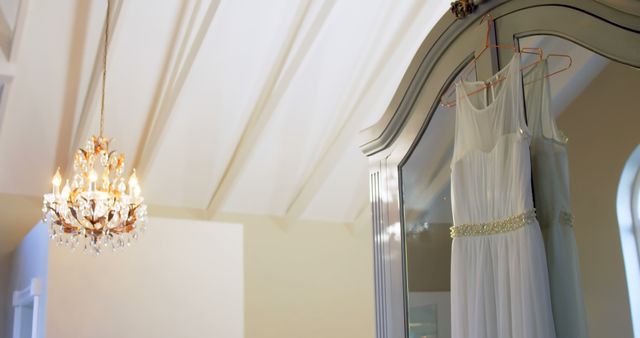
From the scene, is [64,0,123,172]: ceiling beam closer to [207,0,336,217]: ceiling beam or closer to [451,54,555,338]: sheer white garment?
[207,0,336,217]: ceiling beam

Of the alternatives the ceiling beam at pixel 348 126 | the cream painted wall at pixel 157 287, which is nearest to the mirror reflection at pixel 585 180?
the cream painted wall at pixel 157 287

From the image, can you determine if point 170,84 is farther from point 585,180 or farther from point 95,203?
point 585,180

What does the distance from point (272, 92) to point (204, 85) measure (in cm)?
67

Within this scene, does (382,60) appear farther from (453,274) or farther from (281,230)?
(453,274)

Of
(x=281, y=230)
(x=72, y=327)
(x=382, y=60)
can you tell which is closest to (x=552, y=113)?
(x=72, y=327)

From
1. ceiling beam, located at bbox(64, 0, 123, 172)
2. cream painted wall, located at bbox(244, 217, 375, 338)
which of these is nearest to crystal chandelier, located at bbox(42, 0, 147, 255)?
ceiling beam, located at bbox(64, 0, 123, 172)

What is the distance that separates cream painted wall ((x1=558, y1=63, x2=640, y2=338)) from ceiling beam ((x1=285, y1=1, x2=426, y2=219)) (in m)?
5.32

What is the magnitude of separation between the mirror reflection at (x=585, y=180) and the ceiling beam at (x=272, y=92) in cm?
486

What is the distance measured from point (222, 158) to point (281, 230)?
1713 mm

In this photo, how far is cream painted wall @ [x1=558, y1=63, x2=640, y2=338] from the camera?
1887mm

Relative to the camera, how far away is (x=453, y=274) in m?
2.37

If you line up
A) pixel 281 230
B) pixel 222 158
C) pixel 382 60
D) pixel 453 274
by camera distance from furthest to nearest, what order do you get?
pixel 281 230 → pixel 222 158 → pixel 382 60 → pixel 453 274

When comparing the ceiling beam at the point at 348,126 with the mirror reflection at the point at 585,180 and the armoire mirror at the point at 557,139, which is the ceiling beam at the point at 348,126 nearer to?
the armoire mirror at the point at 557,139

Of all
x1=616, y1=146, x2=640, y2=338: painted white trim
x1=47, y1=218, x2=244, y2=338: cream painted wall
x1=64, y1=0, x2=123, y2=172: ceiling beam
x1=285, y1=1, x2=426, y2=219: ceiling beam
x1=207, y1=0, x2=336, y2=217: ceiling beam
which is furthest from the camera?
x1=285, y1=1, x2=426, y2=219: ceiling beam
